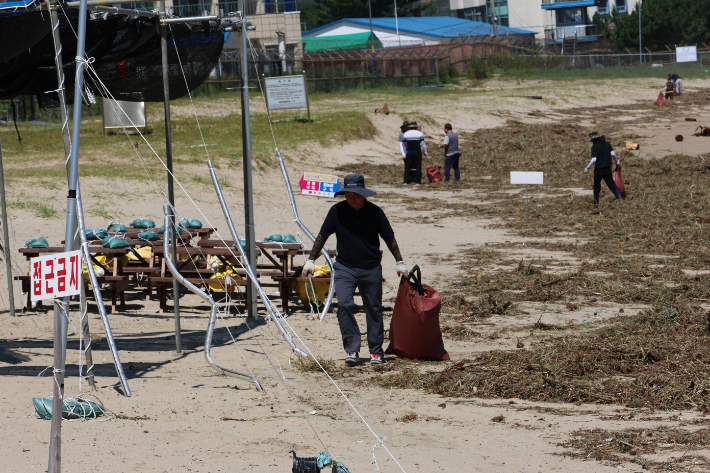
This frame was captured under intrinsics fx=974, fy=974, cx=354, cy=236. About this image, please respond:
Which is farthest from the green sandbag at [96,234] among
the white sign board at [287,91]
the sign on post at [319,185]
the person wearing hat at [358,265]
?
the white sign board at [287,91]

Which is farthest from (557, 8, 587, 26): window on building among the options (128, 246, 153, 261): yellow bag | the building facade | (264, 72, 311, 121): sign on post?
(128, 246, 153, 261): yellow bag

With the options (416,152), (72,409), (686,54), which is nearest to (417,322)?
(72,409)

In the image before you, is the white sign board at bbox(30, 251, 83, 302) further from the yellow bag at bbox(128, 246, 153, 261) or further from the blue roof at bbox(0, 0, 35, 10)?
the yellow bag at bbox(128, 246, 153, 261)

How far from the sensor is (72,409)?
271 inches

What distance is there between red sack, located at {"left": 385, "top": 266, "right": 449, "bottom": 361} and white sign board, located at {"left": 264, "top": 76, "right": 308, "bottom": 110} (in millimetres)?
21328

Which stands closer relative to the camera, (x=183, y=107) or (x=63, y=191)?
(x=63, y=191)

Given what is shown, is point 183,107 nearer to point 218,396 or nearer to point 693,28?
point 218,396

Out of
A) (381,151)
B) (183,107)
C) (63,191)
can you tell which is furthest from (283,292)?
(183,107)

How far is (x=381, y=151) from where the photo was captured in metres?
30.5

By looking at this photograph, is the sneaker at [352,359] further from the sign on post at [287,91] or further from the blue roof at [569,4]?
the blue roof at [569,4]

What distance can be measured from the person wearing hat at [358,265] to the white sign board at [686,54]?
62.8 meters

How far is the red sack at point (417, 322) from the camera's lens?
8.75 m

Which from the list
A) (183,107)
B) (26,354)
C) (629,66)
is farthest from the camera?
(629,66)

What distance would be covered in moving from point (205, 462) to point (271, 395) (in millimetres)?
1783
